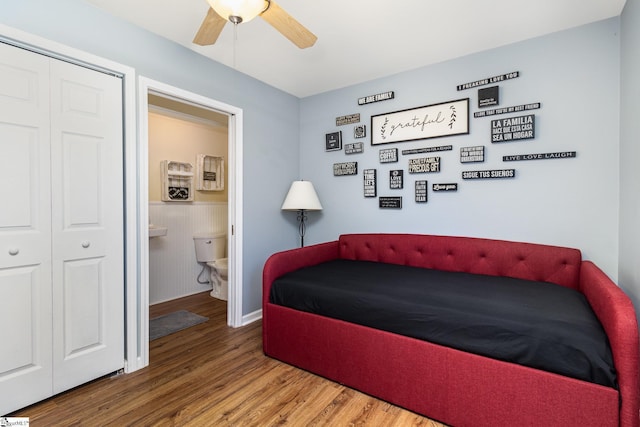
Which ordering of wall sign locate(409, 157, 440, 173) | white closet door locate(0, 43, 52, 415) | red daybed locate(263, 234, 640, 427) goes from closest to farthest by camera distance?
red daybed locate(263, 234, 640, 427) → white closet door locate(0, 43, 52, 415) → wall sign locate(409, 157, 440, 173)

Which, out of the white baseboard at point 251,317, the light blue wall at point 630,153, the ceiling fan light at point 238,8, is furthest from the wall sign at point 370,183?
the ceiling fan light at point 238,8

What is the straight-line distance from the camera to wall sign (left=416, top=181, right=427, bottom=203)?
2.79m

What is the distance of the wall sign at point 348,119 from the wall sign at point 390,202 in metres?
0.88

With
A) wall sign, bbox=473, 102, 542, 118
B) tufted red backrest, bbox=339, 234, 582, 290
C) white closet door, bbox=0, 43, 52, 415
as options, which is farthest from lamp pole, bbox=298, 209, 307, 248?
white closet door, bbox=0, 43, 52, 415

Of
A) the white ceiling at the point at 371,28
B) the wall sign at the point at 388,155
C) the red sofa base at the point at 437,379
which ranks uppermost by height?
the white ceiling at the point at 371,28

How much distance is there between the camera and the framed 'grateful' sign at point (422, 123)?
2.60m

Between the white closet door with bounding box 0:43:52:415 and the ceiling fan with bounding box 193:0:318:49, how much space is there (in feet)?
3.16

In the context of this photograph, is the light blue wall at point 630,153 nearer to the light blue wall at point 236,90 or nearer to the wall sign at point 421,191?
the wall sign at point 421,191

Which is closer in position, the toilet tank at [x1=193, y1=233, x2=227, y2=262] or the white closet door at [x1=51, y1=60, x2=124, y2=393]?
the white closet door at [x1=51, y1=60, x2=124, y2=393]

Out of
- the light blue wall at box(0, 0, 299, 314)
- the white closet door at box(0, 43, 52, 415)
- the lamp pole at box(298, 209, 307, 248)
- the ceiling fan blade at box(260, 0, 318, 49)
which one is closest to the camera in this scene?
the ceiling fan blade at box(260, 0, 318, 49)

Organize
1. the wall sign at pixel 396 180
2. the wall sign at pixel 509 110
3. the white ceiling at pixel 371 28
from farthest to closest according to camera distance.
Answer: the wall sign at pixel 396 180 < the wall sign at pixel 509 110 < the white ceiling at pixel 371 28

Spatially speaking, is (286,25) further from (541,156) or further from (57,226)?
(541,156)

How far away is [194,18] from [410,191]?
222 cm

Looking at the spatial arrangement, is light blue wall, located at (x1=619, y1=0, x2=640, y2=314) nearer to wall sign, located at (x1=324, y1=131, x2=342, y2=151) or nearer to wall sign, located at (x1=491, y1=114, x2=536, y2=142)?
wall sign, located at (x1=491, y1=114, x2=536, y2=142)
